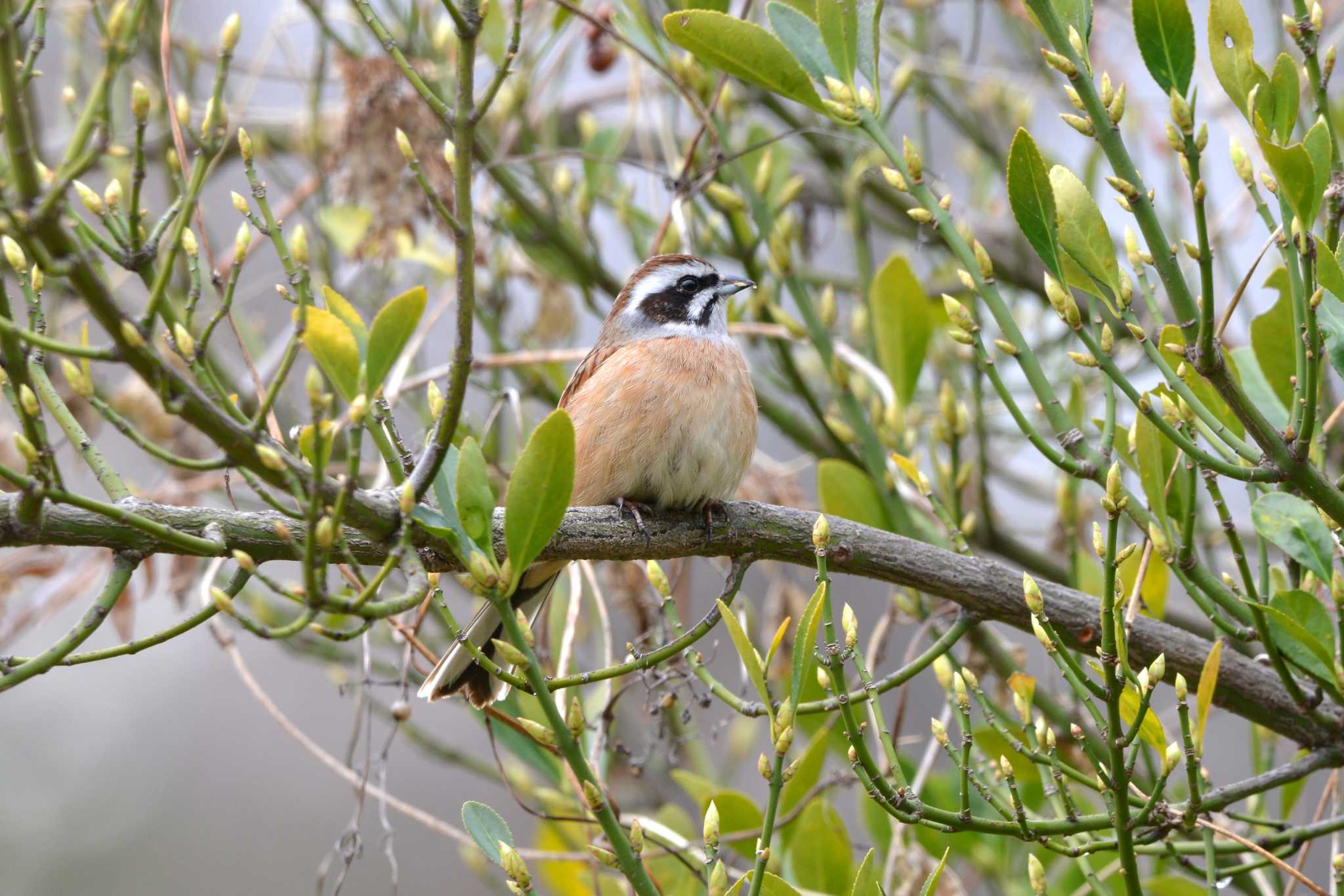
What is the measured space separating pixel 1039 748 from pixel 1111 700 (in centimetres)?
54

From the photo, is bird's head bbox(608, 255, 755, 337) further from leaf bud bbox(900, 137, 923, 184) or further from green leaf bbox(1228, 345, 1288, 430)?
green leaf bbox(1228, 345, 1288, 430)

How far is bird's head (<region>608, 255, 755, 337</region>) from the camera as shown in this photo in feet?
14.1

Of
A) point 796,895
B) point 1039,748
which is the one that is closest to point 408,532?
point 796,895

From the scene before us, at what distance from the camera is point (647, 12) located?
4.48 m

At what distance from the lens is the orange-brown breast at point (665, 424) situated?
3516mm

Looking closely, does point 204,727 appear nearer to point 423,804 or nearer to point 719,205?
point 423,804

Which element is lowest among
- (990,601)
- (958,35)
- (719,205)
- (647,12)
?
(990,601)

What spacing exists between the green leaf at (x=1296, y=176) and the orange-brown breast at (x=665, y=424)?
158cm

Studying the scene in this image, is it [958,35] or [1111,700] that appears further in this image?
[958,35]

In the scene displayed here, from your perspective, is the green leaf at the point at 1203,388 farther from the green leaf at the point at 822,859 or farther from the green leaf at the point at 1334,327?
the green leaf at the point at 822,859

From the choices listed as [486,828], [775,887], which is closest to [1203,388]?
[775,887]

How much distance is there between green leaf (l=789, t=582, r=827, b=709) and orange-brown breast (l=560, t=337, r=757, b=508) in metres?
1.22

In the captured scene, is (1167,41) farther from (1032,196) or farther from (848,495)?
(848,495)

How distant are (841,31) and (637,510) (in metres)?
1.29
